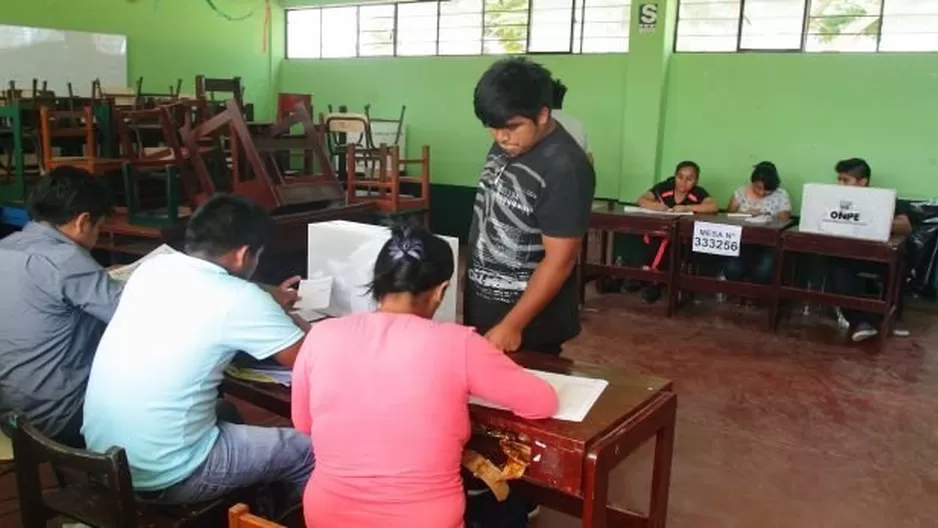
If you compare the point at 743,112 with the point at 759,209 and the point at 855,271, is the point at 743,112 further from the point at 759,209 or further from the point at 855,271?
the point at 855,271

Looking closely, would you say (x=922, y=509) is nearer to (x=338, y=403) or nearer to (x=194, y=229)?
(x=338, y=403)

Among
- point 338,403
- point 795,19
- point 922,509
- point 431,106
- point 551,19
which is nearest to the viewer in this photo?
point 338,403

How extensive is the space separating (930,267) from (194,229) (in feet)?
16.4

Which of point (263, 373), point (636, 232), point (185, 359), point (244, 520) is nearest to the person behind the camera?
point (244, 520)

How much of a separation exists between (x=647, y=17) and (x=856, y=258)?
7.66 feet

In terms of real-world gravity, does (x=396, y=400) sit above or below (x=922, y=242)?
above

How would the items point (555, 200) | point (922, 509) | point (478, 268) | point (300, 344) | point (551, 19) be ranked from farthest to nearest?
point (551, 19) < point (922, 509) < point (478, 268) < point (555, 200) < point (300, 344)

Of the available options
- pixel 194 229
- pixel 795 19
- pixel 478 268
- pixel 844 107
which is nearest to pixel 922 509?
pixel 478 268

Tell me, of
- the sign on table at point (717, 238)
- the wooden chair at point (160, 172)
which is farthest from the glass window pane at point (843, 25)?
the wooden chair at point (160, 172)

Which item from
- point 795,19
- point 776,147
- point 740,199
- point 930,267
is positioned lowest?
point 930,267

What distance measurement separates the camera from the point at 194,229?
1.78 metres

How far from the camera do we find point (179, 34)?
7805 mm

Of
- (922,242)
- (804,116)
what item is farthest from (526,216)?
(804,116)

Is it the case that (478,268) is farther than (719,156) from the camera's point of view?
No
